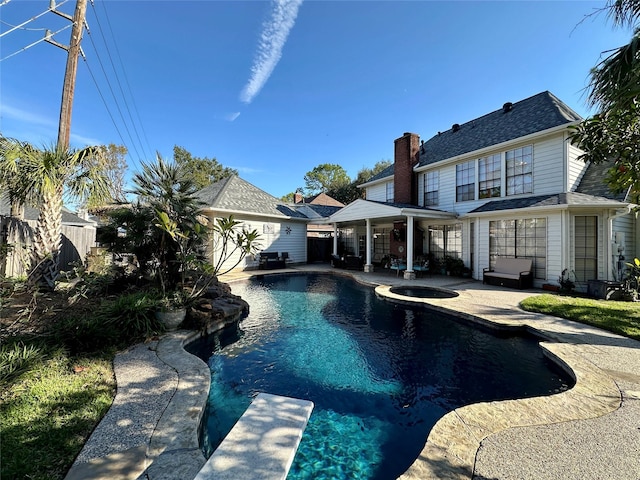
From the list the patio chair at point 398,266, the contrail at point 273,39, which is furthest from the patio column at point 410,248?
the contrail at point 273,39

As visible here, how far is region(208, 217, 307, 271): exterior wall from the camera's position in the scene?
16.2 metres

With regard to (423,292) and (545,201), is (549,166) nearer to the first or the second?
(545,201)

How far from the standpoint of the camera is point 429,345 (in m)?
5.76

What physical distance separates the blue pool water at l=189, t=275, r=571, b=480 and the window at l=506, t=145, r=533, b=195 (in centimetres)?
785

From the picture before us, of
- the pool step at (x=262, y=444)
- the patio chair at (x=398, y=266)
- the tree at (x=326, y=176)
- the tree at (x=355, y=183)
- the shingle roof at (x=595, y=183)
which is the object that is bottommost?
the pool step at (x=262, y=444)

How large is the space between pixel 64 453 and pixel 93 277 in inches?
200

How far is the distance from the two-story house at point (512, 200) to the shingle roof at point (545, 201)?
36 mm

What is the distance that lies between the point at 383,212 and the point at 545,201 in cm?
628

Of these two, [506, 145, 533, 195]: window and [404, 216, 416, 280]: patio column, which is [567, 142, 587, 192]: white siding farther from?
[404, 216, 416, 280]: patio column

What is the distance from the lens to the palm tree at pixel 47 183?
629cm

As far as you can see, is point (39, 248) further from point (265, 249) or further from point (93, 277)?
point (265, 249)

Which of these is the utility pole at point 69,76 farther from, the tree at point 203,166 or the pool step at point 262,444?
the tree at point 203,166

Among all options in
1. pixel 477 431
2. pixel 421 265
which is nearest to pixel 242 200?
pixel 421 265

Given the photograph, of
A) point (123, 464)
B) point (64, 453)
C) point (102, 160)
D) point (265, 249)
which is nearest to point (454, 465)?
point (123, 464)
